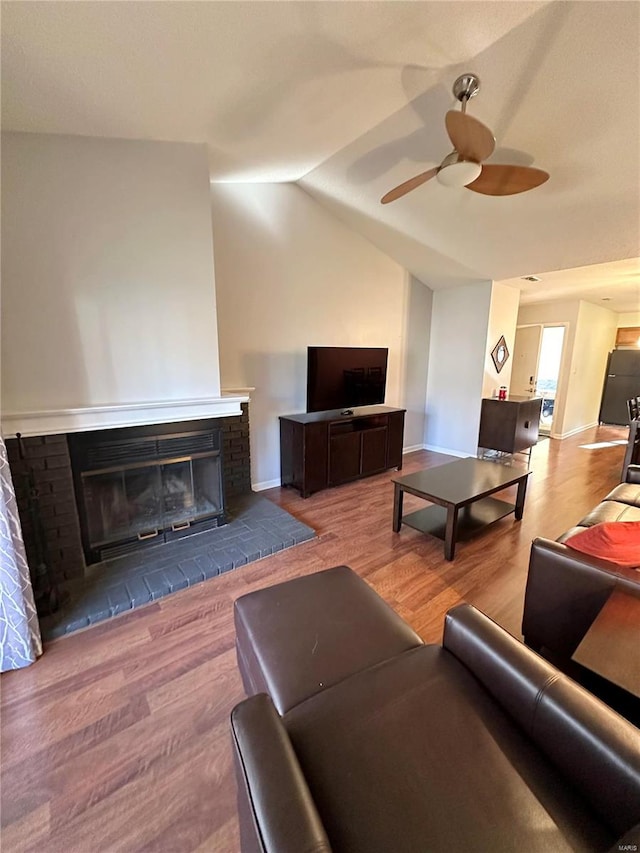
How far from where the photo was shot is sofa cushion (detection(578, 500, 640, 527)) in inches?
82.9

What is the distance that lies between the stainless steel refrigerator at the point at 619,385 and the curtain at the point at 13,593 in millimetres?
9231

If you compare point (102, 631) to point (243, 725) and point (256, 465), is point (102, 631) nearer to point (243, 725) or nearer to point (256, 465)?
point (243, 725)

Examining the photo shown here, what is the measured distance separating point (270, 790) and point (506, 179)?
2754 mm

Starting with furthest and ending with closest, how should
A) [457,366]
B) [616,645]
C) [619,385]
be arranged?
[619,385] < [457,366] < [616,645]

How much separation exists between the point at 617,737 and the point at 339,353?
3.29m

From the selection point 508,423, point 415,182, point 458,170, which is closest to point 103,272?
point 415,182

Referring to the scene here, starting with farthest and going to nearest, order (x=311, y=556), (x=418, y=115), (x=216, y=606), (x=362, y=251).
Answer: (x=362, y=251) → (x=311, y=556) → (x=418, y=115) → (x=216, y=606)

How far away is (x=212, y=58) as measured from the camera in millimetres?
1570

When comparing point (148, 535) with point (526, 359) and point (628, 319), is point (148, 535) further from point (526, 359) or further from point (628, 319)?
point (628, 319)

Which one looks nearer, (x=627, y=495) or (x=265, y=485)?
(x=627, y=495)

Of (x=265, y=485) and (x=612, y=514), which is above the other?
(x=612, y=514)

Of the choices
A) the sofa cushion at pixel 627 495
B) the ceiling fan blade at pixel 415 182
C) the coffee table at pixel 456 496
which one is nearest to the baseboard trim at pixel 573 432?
the coffee table at pixel 456 496

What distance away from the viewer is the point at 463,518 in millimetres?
2953

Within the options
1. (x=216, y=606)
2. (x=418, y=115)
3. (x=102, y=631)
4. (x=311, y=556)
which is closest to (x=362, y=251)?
(x=418, y=115)
